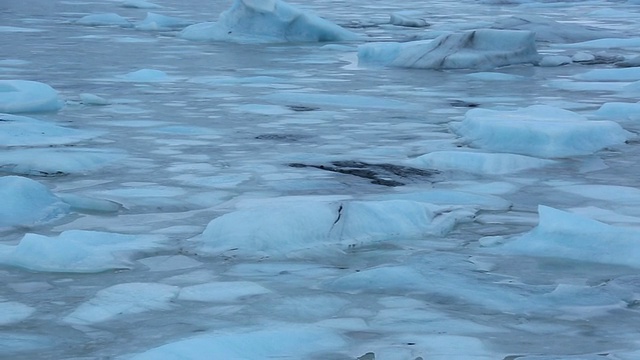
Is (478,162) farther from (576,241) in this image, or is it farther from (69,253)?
(69,253)

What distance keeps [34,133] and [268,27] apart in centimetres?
430

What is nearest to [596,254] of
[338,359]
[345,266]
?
[345,266]

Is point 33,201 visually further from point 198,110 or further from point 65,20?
point 65,20

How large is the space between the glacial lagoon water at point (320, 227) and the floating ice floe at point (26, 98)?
3.2 inches

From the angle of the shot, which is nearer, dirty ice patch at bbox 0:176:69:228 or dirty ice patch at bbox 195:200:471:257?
dirty ice patch at bbox 195:200:471:257

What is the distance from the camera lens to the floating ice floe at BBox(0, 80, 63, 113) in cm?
443

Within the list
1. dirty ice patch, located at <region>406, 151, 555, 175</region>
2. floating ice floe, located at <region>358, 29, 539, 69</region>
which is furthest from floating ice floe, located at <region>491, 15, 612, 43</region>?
dirty ice patch, located at <region>406, 151, 555, 175</region>

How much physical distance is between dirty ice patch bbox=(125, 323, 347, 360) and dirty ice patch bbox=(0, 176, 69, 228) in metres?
0.98

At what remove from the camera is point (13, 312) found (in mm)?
1974

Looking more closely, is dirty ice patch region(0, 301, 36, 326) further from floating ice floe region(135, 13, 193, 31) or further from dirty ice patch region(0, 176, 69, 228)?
floating ice floe region(135, 13, 193, 31)

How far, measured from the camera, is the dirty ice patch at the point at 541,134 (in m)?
3.62

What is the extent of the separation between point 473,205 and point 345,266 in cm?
66

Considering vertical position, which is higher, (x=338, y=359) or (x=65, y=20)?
(x=338, y=359)

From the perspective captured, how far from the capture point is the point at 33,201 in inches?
108
